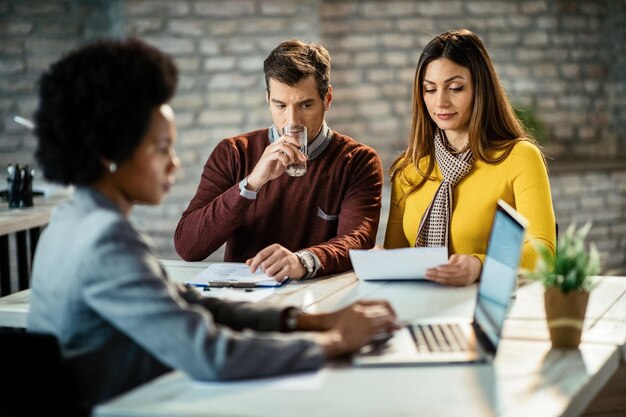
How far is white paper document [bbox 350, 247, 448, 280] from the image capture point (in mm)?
2428

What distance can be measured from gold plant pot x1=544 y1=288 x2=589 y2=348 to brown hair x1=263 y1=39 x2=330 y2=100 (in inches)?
50.2

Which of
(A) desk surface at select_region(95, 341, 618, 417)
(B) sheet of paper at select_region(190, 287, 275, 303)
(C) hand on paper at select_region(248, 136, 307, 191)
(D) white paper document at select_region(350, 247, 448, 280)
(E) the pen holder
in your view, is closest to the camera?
(A) desk surface at select_region(95, 341, 618, 417)

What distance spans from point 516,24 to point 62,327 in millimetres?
5572

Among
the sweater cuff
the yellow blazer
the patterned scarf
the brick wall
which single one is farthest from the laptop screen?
the brick wall

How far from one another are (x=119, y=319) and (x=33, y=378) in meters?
0.17

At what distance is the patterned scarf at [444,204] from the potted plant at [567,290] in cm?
94

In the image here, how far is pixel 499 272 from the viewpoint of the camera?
6.07 feet

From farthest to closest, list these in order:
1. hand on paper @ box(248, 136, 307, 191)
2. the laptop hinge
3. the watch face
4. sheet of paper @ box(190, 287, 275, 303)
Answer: hand on paper @ box(248, 136, 307, 191), the watch face, sheet of paper @ box(190, 287, 275, 303), the laptop hinge

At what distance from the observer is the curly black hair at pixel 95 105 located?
62.2 inches

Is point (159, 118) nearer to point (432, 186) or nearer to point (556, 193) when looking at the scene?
point (432, 186)

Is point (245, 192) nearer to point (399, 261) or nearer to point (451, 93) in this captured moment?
point (399, 261)

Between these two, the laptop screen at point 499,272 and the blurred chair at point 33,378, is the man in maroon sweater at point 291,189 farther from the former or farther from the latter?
the blurred chair at point 33,378

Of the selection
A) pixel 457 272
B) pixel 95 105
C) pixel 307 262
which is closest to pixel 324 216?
pixel 307 262

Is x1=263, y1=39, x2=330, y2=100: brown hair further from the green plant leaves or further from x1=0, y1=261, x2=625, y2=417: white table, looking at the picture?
the green plant leaves
